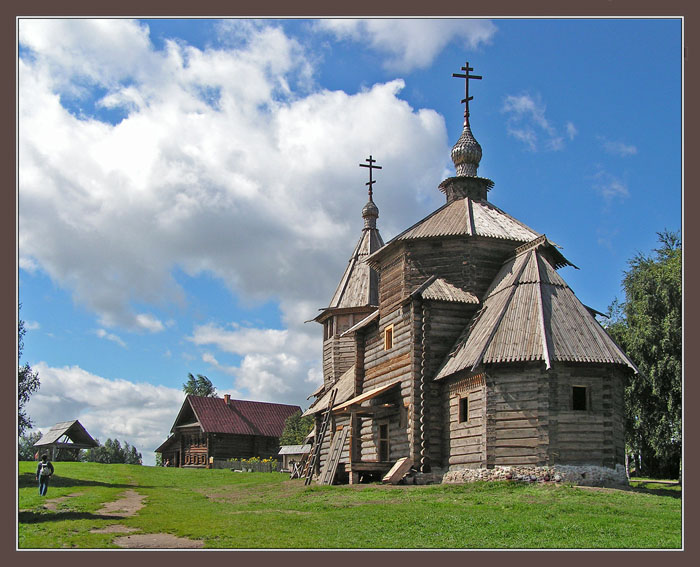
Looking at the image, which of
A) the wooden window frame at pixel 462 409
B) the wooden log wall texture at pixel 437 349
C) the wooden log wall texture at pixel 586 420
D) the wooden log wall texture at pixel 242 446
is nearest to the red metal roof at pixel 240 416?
the wooden log wall texture at pixel 242 446

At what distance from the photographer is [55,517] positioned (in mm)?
17062

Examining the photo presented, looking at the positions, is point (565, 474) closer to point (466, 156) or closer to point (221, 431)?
point (466, 156)

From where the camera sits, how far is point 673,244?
133ft

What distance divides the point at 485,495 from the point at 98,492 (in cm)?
1391

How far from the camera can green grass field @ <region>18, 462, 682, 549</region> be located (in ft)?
46.3

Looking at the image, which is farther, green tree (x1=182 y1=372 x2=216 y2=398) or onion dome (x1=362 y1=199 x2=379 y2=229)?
green tree (x1=182 y1=372 x2=216 y2=398)

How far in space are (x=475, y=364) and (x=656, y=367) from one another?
14.7m

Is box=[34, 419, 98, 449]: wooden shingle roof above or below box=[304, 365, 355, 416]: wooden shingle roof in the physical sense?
below

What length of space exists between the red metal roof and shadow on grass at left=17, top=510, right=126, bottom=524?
40260 mm

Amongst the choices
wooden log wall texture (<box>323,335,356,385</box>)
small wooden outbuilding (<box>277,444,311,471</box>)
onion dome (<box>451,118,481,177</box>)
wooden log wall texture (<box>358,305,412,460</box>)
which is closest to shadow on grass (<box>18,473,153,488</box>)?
wooden log wall texture (<box>358,305,412,460</box>)

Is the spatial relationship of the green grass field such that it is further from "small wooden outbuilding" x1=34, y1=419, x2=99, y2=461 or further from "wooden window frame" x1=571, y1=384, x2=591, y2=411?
"small wooden outbuilding" x1=34, y1=419, x2=99, y2=461

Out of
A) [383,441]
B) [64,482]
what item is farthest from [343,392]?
[64,482]

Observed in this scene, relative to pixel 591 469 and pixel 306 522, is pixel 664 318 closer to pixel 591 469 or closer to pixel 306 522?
pixel 591 469

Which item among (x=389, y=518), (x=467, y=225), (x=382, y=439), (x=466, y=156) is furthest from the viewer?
(x=466, y=156)
